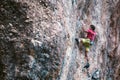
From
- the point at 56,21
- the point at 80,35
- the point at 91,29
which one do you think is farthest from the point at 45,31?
the point at 91,29

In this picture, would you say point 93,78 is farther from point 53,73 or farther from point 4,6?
point 4,6

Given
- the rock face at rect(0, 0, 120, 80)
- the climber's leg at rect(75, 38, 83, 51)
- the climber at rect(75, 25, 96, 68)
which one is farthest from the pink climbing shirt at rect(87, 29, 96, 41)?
the rock face at rect(0, 0, 120, 80)

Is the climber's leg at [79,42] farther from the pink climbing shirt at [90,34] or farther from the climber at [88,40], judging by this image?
the pink climbing shirt at [90,34]

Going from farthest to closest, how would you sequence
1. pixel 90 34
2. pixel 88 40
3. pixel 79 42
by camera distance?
pixel 90 34, pixel 88 40, pixel 79 42

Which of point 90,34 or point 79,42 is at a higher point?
point 90,34

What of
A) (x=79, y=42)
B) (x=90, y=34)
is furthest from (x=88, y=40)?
(x=79, y=42)

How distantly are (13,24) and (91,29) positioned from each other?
4324mm

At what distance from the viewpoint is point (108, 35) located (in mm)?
10602

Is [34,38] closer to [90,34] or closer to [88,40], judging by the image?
[88,40]

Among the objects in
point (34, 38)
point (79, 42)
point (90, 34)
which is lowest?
point (79, 42)

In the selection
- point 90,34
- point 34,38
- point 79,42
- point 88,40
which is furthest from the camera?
point 90,34

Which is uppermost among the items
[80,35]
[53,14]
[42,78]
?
[53,14]

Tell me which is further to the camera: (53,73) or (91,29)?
(91,29)

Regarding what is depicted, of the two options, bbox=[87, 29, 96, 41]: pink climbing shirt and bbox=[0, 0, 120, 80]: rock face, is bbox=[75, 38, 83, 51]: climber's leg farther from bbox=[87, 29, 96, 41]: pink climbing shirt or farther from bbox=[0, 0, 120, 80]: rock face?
bbox=[0, 0, 120, 80]: rock face
